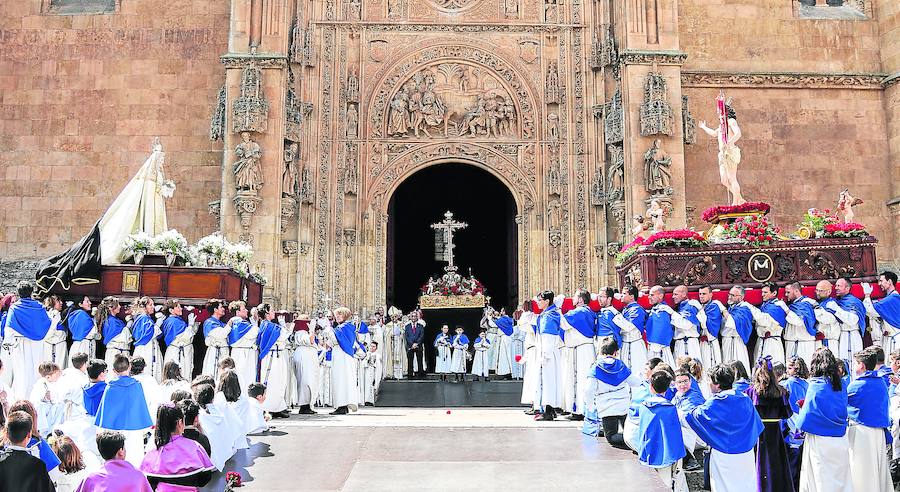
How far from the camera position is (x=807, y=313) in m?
12.1

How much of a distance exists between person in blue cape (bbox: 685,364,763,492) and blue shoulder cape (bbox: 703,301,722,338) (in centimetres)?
517

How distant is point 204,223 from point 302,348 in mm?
8441

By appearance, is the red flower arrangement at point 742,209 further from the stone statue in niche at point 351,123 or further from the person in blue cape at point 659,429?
the stone statue in niche at point 351,123

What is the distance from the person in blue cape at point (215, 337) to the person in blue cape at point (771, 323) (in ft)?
27.5

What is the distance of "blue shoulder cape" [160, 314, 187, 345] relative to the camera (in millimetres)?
12914

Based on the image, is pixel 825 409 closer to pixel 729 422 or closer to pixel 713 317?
A: pixel 729 422

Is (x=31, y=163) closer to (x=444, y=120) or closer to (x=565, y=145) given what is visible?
(x=444, y=120)

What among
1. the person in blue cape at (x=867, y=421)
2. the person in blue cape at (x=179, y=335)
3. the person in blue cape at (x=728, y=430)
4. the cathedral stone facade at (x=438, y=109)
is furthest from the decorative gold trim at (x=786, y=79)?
the person in blue cape at (x=728, y=430)

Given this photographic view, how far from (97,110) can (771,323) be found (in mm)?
18333

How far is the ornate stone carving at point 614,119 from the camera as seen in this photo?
20625 mm

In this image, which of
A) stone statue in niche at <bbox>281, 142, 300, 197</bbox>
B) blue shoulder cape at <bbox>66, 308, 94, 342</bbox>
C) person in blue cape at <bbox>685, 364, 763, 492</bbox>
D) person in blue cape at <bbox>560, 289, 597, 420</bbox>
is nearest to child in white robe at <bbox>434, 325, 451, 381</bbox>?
stone statue in niche at <bbox>281, 142, 300, 197</bbox>

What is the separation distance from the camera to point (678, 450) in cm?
703

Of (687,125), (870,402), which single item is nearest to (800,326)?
(870,402)

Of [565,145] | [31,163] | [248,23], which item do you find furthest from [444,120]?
[31,163]
